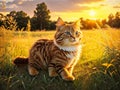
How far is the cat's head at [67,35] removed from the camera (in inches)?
270

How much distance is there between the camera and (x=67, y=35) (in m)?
6.84

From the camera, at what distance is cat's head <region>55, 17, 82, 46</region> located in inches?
270

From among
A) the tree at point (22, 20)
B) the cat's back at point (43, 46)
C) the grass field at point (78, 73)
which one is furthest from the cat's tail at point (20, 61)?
the tree at point (22, 20)

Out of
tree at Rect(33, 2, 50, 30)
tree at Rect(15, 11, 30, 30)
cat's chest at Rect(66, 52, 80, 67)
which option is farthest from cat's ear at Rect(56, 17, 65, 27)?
tree at Rect(33, 2, 50, 30)

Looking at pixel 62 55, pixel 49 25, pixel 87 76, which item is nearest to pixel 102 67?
pixel 87 76

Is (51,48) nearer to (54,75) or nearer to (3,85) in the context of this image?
(54,75)

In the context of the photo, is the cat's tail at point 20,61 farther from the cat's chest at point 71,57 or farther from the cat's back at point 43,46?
the cat's chest at point 71,57

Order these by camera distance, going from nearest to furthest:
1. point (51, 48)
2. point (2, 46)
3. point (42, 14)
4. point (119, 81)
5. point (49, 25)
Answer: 1. point (119, 81)
2. point (51, 48)
3. point (2, 46)
4. point (49, 25)
5. point (42, 14)

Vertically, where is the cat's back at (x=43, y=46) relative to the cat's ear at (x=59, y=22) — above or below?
below

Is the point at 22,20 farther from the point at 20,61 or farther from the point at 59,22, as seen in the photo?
the point at 59,22

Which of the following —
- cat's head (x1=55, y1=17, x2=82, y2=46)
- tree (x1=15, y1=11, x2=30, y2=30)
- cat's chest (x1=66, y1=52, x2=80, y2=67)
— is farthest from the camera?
tree (x1=15, y1=11, x2=30, y2=30)

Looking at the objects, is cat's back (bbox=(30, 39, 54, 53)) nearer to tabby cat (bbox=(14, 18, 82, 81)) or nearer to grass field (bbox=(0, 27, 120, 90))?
tabby cat (bbox=(14, 18, 82, 81))

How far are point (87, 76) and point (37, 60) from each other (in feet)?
Answer: 3.80

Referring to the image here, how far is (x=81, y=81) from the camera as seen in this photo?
6.84 meters
